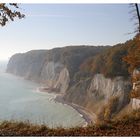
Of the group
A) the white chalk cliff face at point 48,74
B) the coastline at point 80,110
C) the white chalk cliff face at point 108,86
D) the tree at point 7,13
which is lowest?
the coastline at point 80,110

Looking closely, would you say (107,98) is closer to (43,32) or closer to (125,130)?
(43,32)

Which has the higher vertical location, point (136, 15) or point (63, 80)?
point (136, 15)

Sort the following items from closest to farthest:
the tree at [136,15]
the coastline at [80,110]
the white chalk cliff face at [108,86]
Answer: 1. the tree at [136,15]
2. the coastline at [80,110]
3. the white chalk cliff face at [108,86]

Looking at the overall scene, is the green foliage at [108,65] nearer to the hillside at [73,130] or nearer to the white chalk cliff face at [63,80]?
the white chalk cliff face at [63,80]

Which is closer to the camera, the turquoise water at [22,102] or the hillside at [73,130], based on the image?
the hillside at [73,130]

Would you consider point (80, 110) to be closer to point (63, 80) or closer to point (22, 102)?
point (63, 80)

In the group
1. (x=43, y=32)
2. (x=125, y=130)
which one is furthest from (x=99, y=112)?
(x=125, y=130)

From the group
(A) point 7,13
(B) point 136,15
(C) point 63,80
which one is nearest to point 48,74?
(C) point 63,80

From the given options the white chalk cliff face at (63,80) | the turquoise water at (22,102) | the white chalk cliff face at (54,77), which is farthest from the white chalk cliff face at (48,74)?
the turquoise water at (22,102)

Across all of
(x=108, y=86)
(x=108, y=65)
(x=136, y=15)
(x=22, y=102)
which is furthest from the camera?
(x=108, y=86)

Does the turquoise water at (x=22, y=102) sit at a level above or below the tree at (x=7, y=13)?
below

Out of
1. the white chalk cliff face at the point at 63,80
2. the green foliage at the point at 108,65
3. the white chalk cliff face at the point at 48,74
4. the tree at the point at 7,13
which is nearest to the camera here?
the tree at the point at 7,13
